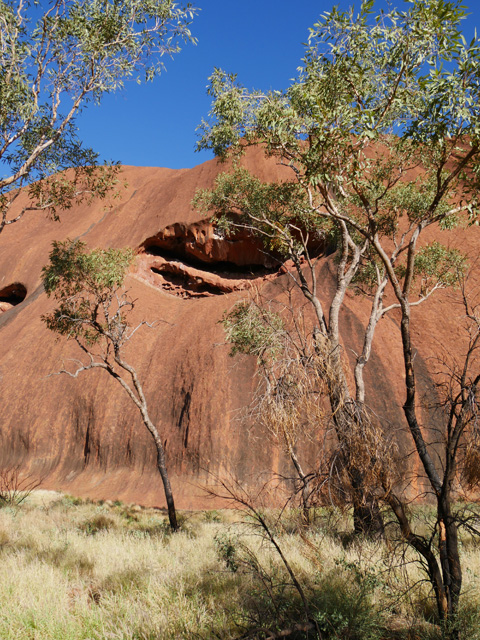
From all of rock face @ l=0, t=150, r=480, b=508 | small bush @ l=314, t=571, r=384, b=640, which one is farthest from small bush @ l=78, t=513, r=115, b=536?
small bush @ l=314, t=571, r=384, b=640

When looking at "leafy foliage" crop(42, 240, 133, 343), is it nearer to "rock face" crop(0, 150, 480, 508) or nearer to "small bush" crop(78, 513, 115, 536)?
"rock face" crop(0, 150, 480, 508)

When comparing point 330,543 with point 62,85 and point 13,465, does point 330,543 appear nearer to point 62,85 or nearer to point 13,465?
point 62,85

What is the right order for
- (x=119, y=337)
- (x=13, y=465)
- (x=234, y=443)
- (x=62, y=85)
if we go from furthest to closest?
(x=13, y=465) < (x=234, y=443) < (x=119, y=337) < (x=62, y=85)

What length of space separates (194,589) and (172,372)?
49.9 feet

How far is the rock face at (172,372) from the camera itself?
16.9 m

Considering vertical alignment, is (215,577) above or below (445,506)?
below

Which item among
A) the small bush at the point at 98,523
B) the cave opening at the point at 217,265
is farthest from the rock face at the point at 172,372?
the small bush at the point at 98,523

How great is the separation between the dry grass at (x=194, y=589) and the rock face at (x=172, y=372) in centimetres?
577

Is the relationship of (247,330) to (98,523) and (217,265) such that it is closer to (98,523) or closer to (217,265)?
(98,523)

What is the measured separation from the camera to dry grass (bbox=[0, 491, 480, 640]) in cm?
450

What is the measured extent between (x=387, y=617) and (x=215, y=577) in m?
2.31

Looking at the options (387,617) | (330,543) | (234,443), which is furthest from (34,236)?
(387,617)

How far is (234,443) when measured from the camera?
16969mm

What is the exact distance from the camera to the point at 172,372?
20359mm
